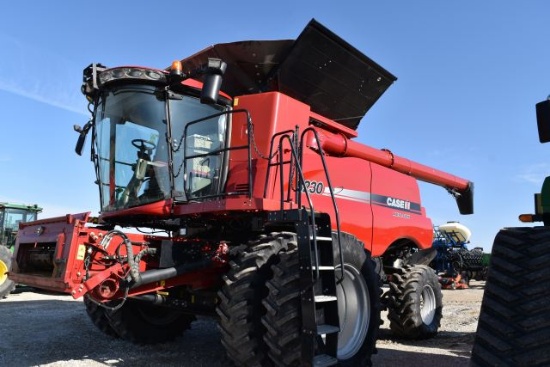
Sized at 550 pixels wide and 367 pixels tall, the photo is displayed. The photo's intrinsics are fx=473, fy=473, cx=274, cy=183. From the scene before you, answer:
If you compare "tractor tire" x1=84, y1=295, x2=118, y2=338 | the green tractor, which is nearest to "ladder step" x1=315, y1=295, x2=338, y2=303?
"tractor tire" x1=84, y1=295, x2=118, y2=338

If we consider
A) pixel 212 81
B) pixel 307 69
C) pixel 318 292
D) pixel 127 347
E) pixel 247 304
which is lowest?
Answer: pixel 127 347

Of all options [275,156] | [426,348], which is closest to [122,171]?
[275,156]

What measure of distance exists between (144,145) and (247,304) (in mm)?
2204

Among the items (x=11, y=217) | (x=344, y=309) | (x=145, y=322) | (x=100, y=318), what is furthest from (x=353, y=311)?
(x=11, y=217)

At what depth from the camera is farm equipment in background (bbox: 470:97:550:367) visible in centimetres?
235

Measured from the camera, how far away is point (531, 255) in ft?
8.64

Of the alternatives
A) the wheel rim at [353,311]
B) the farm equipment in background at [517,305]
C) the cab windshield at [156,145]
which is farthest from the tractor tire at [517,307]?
the cab windshield at [156,145]

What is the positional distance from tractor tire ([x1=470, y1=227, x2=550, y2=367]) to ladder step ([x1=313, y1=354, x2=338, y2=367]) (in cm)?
153

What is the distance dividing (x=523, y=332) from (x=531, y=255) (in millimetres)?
460

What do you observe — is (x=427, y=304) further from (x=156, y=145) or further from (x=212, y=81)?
(x=212, y=81)

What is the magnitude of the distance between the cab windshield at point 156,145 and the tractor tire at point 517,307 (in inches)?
123

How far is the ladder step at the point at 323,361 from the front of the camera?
150 inches

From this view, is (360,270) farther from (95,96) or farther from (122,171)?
(95,96)

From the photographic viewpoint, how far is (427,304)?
296 inches
